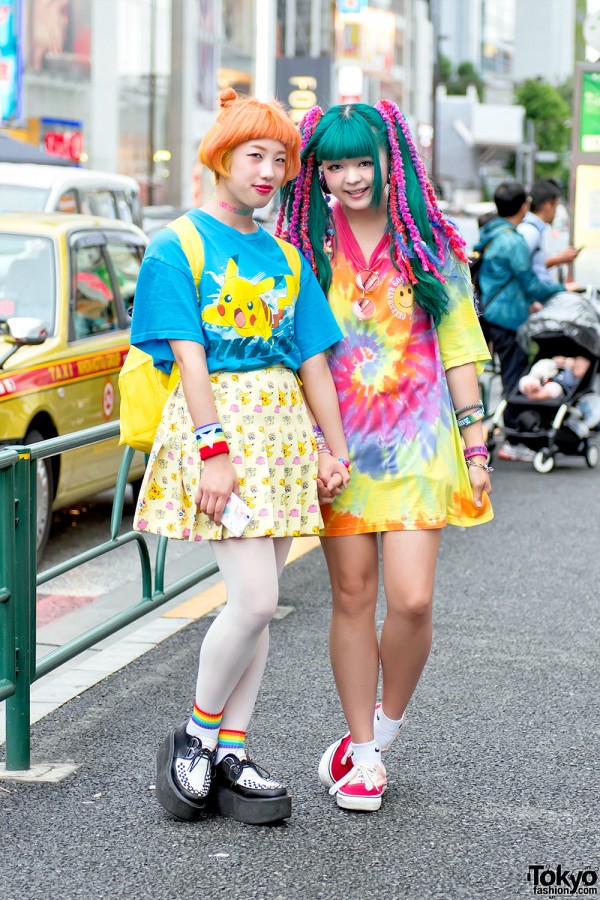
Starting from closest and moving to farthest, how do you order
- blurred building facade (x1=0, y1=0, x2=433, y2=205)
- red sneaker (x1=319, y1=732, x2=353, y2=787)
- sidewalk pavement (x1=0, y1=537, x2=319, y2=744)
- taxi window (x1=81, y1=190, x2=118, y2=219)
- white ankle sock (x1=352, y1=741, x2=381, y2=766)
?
white ankle sock (x1=352, y1=741, x2=381, y2=766) < red sneaker (x1=319, y1=732, x2=353, y2=787) < sidewalk pavement (x1=0, y1=537, x2=319, y2=744) < taxi window (x1=81, y1=190, x2=118, y2=219) < blurred building facade (x1=0, y1=0, x2=433, y2=205)

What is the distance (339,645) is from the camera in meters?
3.80

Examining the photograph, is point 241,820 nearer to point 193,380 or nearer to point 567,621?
point 193,380

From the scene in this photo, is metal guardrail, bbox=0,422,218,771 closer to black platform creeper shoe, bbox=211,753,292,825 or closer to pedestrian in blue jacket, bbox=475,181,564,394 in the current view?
black platform creeper shoe, bbox=211,753,292,825

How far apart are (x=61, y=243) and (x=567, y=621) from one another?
11.7 ft

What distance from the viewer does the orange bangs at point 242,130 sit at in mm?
3400

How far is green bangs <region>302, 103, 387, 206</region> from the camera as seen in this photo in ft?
11.8

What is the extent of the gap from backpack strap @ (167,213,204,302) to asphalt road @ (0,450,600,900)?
1.36 metres

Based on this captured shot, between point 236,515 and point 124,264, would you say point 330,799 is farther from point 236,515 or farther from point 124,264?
point 124,264

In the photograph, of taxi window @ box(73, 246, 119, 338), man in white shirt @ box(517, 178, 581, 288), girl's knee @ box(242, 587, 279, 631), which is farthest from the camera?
man in white shirt @ box(517, 178, 581, 288)

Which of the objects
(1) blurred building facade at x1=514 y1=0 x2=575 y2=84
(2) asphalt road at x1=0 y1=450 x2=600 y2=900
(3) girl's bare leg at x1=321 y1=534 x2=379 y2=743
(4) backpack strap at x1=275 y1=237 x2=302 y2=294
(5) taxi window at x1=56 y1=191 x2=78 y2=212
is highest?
(1) blurred building facade at x1=514 y1=0 x2=575 y2=84

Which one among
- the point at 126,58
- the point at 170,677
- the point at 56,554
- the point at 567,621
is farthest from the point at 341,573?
the point at 126,58

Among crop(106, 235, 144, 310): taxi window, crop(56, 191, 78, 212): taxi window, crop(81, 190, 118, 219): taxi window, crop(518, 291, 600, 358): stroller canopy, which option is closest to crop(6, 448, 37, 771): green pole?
crop(106, 235, 144, 310): taxi window

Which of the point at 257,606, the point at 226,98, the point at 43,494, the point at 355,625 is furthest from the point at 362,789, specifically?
the point at 43,494

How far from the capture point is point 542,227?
11117mm
